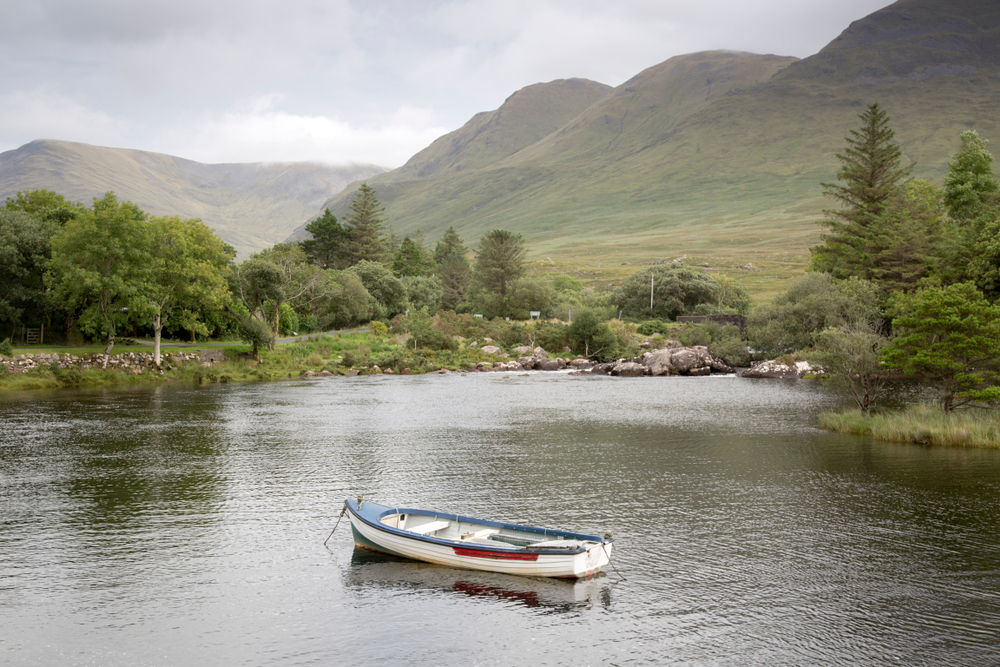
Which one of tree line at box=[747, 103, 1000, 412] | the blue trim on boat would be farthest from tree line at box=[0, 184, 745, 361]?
the blue trim on boat

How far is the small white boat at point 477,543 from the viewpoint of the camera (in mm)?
16875

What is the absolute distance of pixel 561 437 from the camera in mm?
38125

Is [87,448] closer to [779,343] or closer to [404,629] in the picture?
[404,629]

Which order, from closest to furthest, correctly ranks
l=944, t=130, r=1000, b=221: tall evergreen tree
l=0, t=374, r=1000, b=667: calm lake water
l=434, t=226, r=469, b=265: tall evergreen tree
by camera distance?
l=0, t=374, r=1000, b=667: calm lake water, l=944, t=130, r=1000, b=221: tall evergreen tree, l=434, t=226, r=469, b=265: tall evergreen tree

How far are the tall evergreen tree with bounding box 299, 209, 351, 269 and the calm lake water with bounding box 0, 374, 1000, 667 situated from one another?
8814 cm

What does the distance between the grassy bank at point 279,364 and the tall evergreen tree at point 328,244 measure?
132ft

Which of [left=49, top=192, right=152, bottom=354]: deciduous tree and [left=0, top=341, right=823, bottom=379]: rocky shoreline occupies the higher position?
[left=49, top=192, right=152, bottom=354]: deciduous tree

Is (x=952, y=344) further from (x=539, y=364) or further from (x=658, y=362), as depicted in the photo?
(x=539, y=364)

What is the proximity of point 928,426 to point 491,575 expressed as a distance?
92.5ft

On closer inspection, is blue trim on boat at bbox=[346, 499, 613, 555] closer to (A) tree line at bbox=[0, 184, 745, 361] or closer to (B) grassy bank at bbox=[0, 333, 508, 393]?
(A) tree line at bbox=[0, 184, 745, 361]

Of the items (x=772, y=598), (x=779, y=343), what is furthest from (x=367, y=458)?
(x=779, y=343)

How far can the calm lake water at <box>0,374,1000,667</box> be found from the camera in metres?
14.2

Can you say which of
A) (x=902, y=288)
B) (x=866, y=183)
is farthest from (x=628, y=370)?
(x=866, y=183)

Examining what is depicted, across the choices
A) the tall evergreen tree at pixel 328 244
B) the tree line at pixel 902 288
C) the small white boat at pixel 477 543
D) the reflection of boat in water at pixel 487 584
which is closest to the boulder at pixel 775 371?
the tree line at pixel 902 288
